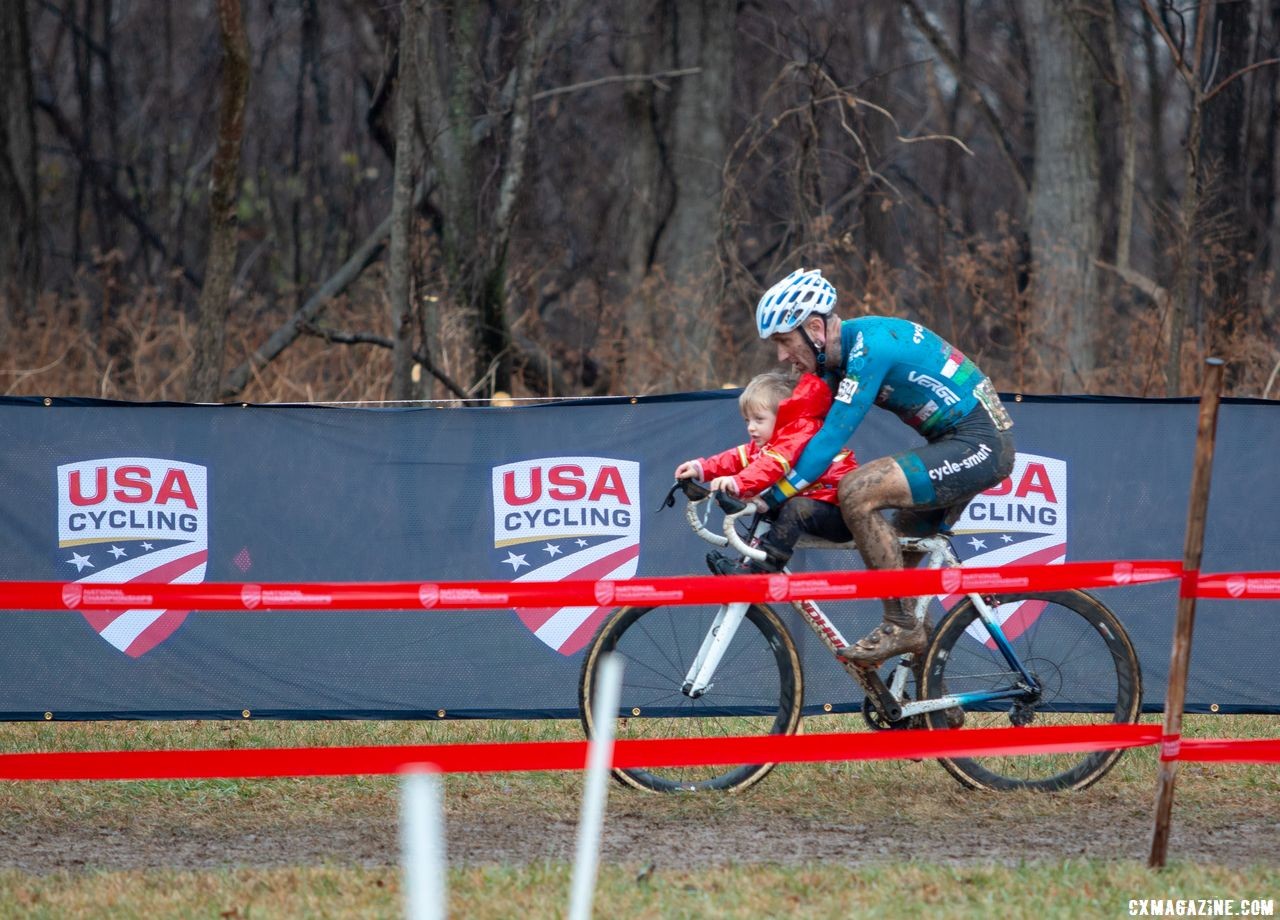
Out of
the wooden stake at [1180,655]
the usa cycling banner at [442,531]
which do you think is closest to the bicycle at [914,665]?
the usa cycling banner at [442,531]

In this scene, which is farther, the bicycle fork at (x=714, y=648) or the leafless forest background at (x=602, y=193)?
the leafless forest background at (x=602, y=193)

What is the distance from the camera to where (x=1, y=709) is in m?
7.15

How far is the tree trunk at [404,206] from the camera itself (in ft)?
35.7

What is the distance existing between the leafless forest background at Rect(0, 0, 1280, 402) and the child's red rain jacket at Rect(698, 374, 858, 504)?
198 inches

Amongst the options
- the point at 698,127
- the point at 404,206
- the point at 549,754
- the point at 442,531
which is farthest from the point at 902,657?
the point at 698,127

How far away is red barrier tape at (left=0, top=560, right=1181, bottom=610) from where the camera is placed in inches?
216

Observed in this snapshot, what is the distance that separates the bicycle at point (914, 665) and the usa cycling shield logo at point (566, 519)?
56cm

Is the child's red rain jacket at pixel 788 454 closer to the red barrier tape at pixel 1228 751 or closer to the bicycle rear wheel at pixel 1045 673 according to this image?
the bicycle rear wheel at pixel 1045 673

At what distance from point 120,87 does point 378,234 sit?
49.2 feet

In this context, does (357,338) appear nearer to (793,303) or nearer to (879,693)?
(793,303)

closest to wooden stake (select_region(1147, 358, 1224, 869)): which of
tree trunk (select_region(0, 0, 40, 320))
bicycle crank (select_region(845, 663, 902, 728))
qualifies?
bicycle crank (select_region(845, 663, 902, 728))

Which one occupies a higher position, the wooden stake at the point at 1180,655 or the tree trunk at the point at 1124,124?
the tree trunk at the point at 1124,124

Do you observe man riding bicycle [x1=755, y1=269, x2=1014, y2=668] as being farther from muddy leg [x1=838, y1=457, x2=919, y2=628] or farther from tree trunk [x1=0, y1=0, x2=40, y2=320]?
tree trunk [x1=0, y1=0, x2=40, y2=320]

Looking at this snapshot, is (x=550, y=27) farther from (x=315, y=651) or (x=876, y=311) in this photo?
(x=315, y=651)
